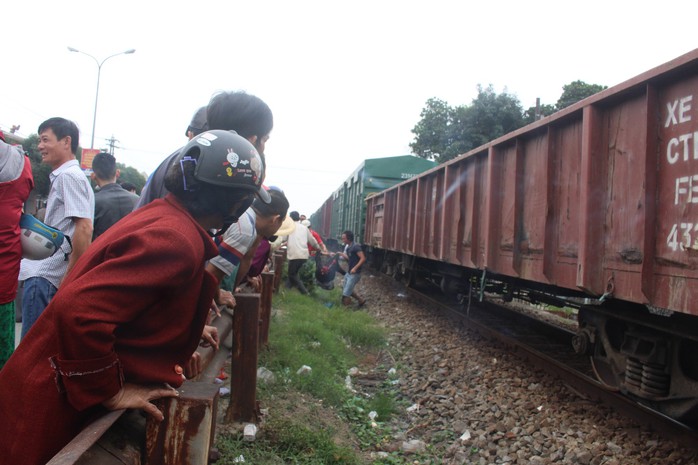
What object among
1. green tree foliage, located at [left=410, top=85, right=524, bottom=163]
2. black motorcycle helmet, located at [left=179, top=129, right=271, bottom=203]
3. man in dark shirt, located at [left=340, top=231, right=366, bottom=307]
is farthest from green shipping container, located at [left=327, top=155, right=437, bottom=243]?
black motorcycle helmet, located at [left=179, top=129, right=271, bottom=203]

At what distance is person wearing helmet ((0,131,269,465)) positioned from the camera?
3.92 feet

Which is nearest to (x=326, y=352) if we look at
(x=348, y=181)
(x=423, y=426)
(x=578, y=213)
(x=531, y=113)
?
(x=423, y=426)

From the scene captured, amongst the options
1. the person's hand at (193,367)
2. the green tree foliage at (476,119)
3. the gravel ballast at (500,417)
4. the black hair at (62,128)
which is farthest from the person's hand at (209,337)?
the green tree foliage at (476,119)

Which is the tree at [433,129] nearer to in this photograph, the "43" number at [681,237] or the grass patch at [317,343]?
the grass patch at [317,343]

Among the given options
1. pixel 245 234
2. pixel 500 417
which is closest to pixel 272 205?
pixel 245 234

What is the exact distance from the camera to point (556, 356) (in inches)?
226

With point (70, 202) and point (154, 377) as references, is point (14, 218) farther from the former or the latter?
point (154, 377)

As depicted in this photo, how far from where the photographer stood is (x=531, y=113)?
24.7 meters

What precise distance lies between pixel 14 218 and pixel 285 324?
14.3 feet

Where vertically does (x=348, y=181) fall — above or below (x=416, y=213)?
above

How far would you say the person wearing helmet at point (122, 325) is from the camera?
3.92ft

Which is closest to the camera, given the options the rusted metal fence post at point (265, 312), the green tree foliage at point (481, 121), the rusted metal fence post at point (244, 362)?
the rusted metal fence post at point (244, 362)

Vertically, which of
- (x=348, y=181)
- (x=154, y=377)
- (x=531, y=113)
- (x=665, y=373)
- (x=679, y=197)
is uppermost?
(x=531, y=113)

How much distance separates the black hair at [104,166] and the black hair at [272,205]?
1.63 m
